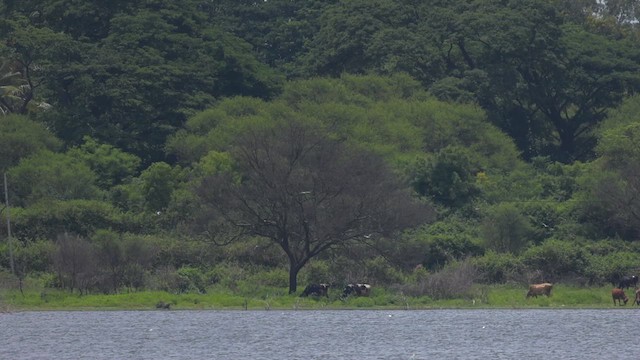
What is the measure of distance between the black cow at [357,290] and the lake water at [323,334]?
5.36 feet

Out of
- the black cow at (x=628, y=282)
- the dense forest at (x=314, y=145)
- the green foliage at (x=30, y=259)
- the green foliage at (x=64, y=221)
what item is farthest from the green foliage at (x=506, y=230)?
the green foliage at (x=30, y=259)

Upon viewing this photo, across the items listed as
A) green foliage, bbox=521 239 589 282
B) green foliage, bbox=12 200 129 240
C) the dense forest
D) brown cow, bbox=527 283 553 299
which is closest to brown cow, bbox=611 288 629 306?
brown cow, bbox=527 283 553 299

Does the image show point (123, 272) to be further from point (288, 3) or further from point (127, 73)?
point (288, 3)

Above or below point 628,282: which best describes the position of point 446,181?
above

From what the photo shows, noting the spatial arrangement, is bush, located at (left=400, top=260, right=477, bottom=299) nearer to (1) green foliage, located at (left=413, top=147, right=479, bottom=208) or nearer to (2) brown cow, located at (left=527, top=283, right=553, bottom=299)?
(2) brown cow, located at (left=527, top=283, right=553, bottom=299)

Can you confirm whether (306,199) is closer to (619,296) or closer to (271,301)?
(271,301)

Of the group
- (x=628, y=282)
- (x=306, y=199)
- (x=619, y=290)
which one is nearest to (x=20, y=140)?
(x=306, y=199)

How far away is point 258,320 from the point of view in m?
53.6

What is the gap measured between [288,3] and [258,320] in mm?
48039

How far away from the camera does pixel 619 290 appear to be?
58375mm

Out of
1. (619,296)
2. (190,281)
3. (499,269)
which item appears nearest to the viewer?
(619,296)

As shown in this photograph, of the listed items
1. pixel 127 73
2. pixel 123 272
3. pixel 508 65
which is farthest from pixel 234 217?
pixel 508 65

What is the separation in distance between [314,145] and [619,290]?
12893 millimetres

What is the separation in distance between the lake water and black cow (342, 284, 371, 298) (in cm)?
163
